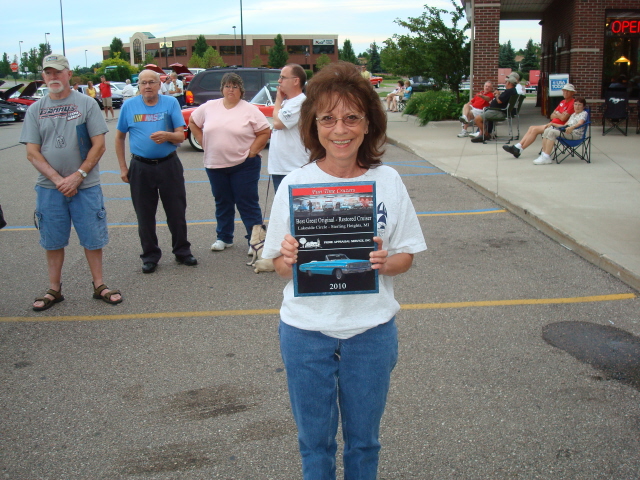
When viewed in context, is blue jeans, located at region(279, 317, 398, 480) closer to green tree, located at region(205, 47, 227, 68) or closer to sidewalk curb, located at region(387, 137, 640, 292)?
sidewalk curb, located at region(387, 137, 640, 292)

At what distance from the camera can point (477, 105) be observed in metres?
16.8

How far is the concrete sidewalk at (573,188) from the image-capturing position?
664cm

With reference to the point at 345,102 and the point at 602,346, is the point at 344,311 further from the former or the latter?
the point at 602,346

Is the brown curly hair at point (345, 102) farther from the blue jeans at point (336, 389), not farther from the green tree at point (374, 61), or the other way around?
the green tree at point (374, 61)

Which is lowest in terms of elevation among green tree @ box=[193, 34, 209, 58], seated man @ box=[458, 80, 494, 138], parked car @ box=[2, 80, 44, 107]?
seated man @ box=[458, 80, 494, 138]

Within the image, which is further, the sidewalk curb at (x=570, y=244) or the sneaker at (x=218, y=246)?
the sneaker at (x=218, y=246)

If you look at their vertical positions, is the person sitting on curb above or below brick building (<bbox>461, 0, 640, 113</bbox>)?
below

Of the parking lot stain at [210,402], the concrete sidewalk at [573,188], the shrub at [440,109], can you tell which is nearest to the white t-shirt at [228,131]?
the parking lot stain at [210,402]

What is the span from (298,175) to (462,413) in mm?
1962

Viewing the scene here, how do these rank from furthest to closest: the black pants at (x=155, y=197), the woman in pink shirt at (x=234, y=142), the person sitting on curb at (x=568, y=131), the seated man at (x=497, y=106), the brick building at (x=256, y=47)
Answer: the brick building at (x=256, y=47) < the seated man at (x=497, y=106) < the person sitting on curb at (x=568, y=131) < the woman in pink shirt at (x=234, y=142) < the black pants at (x=155, y=197)

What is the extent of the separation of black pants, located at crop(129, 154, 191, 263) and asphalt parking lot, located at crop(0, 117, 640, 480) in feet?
0.95

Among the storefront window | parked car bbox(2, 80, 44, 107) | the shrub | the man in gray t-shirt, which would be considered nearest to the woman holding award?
the man in gray t-shirt

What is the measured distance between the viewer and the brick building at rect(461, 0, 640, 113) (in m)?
17.9

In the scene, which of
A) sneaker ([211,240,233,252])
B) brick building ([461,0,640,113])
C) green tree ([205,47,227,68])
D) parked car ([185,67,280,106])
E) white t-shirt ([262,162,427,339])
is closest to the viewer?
white t-shirt ([262,162,427,339])
